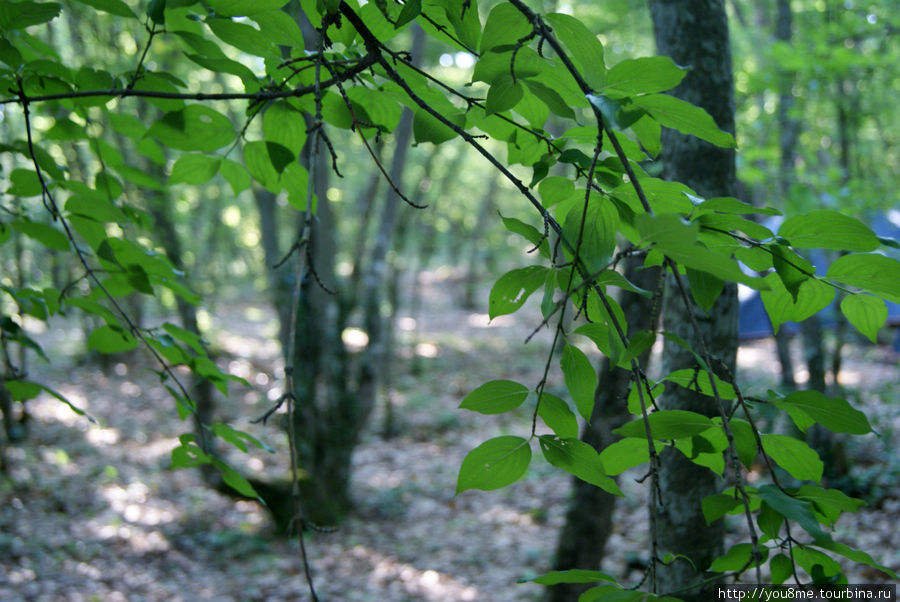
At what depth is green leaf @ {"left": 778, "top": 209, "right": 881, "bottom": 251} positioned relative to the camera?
68 centimetres

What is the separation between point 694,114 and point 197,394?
748 cm

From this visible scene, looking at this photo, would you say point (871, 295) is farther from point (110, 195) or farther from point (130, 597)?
point (130, 597)

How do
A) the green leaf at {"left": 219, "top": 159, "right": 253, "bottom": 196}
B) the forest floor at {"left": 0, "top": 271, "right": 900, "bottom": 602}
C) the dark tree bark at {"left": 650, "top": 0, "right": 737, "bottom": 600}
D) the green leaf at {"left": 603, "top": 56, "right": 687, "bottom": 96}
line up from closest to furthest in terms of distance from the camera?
1. the green leaf at {"left": 603, "top": 56, "right": 687, "bottom": 96}
2. the green leaf at {"left": 219, "top": 159, "right": 253, "bottom": 196}
3. the dark tree bark at {"left": 650, "top": 0, "right": 737, "bottom": 600}
4. the forest floor at {"left": 0, "top": 271, "right": 900, "bottom": 602}

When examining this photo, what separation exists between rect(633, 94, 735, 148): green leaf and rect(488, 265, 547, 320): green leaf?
0.74 feet

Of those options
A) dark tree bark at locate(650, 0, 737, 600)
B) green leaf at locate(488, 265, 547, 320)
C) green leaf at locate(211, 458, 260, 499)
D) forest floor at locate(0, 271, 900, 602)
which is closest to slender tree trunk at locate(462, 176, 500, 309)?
forest floor at locate(0, 271, 900, 602)

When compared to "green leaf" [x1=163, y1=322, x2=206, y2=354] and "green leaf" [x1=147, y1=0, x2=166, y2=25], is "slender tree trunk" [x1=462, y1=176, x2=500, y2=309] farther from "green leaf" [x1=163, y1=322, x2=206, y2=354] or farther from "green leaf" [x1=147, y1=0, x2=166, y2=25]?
"green leaf" [x1=147, y1=0, x2=166, y2=25]

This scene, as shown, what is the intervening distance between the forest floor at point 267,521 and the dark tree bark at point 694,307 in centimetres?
147

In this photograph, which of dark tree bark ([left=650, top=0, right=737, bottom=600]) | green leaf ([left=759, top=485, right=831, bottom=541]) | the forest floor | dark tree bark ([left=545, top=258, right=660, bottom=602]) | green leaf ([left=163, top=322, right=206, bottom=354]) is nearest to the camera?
green leaf ([left=759, top=485, right=831, bottom=541])

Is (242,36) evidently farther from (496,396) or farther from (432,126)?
(496,396)

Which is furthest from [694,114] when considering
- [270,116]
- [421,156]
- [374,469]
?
[421,156]

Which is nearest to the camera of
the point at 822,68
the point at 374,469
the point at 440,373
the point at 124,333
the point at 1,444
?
the point at 124,333

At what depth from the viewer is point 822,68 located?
5832 mm

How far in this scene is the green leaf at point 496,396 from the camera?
72 cm

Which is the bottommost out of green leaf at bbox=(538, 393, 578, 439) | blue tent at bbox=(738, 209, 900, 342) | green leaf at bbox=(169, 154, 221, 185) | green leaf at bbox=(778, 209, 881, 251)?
green leaf at bbox=(538, 393, 578, 439)
